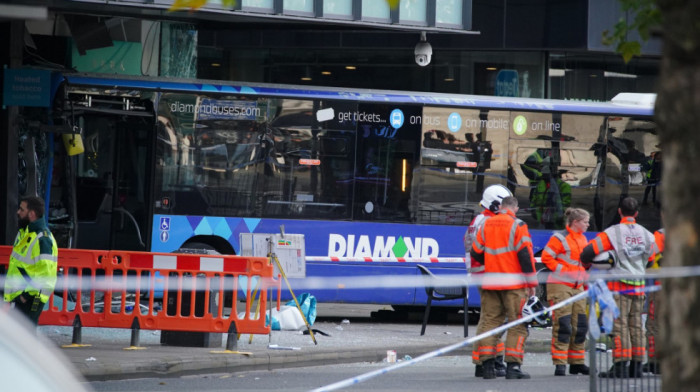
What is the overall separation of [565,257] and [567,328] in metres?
0.75

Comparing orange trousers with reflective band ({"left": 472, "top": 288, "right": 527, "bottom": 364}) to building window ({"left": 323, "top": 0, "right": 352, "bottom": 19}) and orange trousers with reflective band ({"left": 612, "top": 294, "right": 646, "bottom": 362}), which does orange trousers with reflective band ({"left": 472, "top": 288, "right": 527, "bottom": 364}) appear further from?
building window ({"left": 323, "top": 0, "right": 352, "bottom": 19})

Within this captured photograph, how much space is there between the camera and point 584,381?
37.6 ft

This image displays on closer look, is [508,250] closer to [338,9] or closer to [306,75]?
[338,9]

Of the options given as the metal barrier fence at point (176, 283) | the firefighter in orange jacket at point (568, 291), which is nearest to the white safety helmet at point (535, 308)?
the firefighter in orange jacket at point (568, 291)

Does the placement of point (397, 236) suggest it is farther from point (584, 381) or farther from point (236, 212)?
point (584, 381)

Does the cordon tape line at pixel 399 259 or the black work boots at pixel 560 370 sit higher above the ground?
the cordon tape line at pixel 399 259

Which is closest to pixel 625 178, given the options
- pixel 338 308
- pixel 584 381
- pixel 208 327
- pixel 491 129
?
pixel 491 129

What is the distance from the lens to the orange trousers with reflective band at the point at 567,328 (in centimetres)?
1176

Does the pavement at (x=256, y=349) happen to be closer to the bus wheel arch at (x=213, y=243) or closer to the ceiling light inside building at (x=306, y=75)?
the bus wheel arch at (x=213, y=243)

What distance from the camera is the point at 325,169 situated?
55.7 ft

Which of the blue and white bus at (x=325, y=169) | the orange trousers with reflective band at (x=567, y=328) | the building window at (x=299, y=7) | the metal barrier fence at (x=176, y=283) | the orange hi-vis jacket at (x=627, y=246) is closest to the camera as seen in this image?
the orange hi-vis jacket at (x=627, y=246)

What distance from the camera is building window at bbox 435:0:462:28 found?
687 inches

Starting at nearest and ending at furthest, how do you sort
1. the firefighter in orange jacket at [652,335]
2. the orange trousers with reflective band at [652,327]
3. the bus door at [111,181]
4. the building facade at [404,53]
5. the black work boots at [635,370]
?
1. the black work boots at [635,370]
2. the firefighter in orange jacket at [652,335]
3. the orange trousers with reflective band at [652,327]
4. the bus door at [111,181]
5. the building facade at [404,53]

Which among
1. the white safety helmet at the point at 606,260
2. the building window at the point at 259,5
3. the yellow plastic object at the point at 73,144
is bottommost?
the white safety helmet at the point at 606,260
